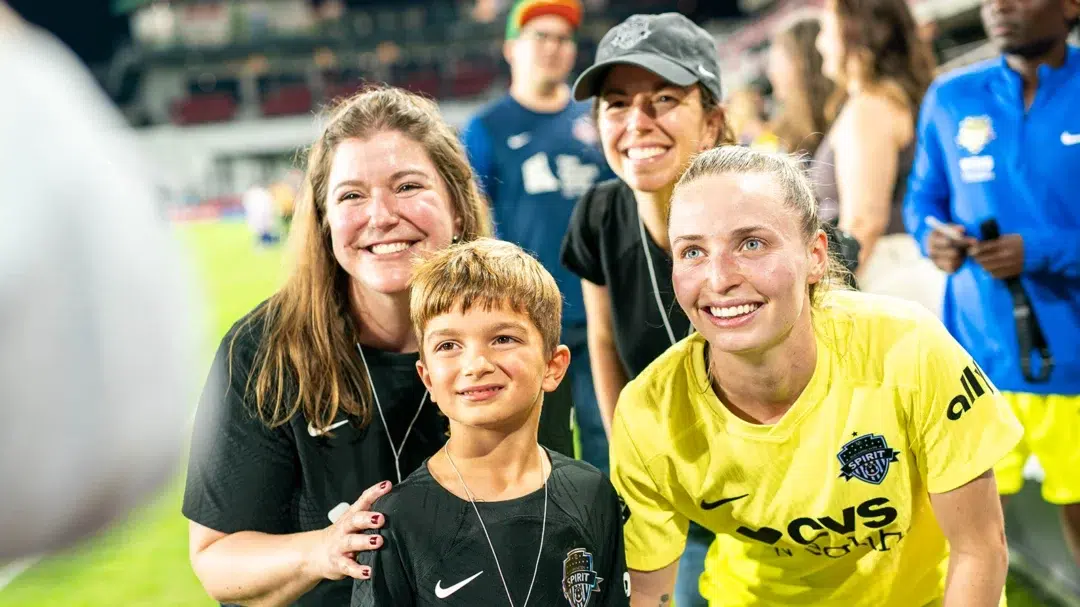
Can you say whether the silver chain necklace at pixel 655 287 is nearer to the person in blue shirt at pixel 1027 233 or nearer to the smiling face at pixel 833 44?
the person in blue shirt at pixel 1027 233

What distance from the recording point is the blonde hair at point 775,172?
79.3 inches

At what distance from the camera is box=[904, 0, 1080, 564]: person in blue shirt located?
115 inches

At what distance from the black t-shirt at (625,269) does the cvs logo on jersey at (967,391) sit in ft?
2.54

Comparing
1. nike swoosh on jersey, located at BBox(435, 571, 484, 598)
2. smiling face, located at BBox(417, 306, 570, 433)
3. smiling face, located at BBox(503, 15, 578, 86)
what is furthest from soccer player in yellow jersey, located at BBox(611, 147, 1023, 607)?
smiling face, located at BBox(503, 15, 578, 86)

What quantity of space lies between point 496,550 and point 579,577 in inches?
7.0

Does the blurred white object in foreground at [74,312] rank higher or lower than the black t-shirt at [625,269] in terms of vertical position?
higher

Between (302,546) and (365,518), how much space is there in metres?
0.25

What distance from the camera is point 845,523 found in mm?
2062

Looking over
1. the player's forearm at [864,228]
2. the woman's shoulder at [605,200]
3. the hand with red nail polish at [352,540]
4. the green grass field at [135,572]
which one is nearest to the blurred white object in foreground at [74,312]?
the green grass field at [135,572]

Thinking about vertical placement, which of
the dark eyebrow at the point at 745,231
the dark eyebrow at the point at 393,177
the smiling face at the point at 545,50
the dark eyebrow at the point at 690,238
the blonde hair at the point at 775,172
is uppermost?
the smiling face at the point at 545,50

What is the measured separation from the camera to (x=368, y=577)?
185 centimetres

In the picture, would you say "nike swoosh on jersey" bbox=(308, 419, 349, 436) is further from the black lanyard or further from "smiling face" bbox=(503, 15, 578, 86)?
"smiling face" bbox=(503, 15, 578, 86)

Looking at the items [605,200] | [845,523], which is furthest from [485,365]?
[605,200]

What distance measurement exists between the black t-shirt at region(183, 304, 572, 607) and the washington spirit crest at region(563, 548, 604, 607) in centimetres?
36
